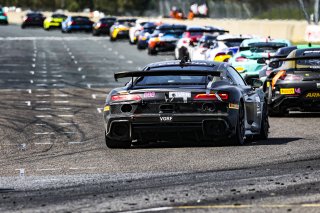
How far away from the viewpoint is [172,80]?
16.6 m

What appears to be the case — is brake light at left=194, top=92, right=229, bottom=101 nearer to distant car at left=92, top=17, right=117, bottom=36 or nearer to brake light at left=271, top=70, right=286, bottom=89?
brake light at left=271, top=70, right=286, bottom=89

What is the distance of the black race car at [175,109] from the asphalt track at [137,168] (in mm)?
244

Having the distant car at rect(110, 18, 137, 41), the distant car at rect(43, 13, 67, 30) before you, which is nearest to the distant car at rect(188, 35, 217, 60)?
the distant car at rect(110, 18, 137, 41)

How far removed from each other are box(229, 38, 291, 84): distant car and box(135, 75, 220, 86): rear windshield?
1217 cm

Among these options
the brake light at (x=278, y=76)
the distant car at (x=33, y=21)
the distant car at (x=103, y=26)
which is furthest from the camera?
the distant car at (x=33, y=21)

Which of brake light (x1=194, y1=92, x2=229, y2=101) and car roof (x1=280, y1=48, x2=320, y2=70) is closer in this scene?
brake light (x1=194, y1=92, x2=229, y2=101)

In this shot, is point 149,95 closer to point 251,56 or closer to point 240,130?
point 240,130

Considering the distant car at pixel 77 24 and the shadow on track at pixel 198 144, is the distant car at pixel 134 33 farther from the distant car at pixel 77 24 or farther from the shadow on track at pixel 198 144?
the shadow on track at pixel 198 144

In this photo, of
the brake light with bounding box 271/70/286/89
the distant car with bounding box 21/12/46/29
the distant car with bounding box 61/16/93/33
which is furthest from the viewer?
the distant car with bounding box 21/12/46/29

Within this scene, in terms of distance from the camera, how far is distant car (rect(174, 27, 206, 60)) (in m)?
44.7

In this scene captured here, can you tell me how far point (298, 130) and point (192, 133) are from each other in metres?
3.95

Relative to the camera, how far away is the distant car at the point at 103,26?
77750 mm

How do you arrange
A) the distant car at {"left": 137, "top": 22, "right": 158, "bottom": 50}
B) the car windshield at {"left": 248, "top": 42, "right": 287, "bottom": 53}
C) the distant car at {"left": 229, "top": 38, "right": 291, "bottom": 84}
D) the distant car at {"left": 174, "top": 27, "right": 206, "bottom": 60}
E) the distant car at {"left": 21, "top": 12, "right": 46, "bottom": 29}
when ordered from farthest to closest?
the distant car at {"left": 21, "top": 12, "right": 46, "bottom": 29} < the distant car at {"left": 137, "top": 22, "right": 158, "bottom": 50} < the distant car at {"left": 174, "top": 27, "right": 206, "bottom": 60} < the car windshield at {"left": 248, "top": 42, "right": 287, "bottom": 53} < the distant car at {"left": 229, "top": 38, "right": 291, "bottom": 84}

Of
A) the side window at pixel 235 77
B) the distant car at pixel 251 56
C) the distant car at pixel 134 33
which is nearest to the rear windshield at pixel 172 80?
the side window at pixel 235 77
